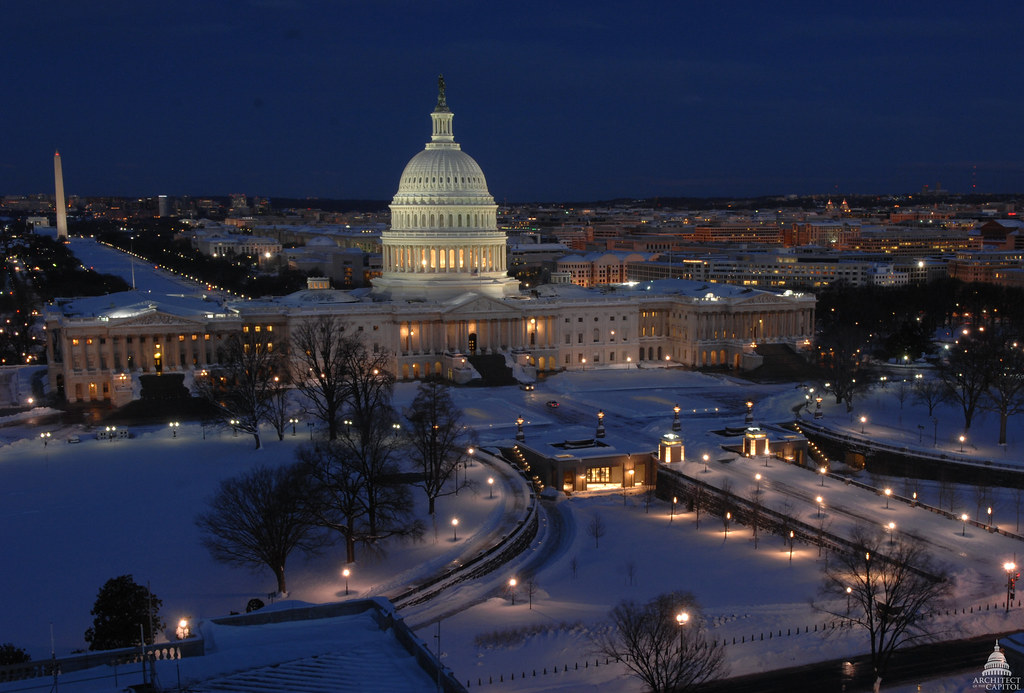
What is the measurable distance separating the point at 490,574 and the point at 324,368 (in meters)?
25.9

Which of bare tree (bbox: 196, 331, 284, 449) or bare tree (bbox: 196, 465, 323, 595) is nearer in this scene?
bare tree (bbox: 196, 465, 323, 595)

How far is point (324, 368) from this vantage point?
63406 millimetres

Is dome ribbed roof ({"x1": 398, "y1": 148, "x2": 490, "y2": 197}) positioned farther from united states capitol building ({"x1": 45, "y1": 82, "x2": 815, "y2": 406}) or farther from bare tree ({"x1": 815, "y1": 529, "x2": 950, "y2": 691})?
bare tree ({"x1": 815, "y1": 529, "x2": 950, "y2": 691})

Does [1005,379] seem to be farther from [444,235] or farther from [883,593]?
[444,235]

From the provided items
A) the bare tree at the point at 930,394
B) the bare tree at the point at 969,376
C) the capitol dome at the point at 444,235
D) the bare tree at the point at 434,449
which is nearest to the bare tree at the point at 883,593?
the bare tree at the point at 434,449

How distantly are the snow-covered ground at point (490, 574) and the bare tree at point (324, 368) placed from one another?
218 cm

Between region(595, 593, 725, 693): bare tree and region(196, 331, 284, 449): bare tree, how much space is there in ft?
91.2

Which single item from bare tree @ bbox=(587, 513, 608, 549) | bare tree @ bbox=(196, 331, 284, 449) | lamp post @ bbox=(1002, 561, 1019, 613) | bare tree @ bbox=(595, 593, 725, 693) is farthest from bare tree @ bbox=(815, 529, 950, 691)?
bare tree @ bbox=(196, 331, 284, 449)

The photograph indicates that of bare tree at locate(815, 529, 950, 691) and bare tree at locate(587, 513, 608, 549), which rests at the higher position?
bare tree at locate(815, 529, 950, 691)

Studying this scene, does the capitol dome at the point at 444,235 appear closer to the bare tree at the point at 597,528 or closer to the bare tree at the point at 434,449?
the bare tree at the point at 434,449

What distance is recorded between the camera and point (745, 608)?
36.5 meters

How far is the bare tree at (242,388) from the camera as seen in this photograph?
57.1 m

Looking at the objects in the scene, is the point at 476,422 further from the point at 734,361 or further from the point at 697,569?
the point at 734,361

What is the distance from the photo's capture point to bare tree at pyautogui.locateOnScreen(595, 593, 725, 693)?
94.4ft
